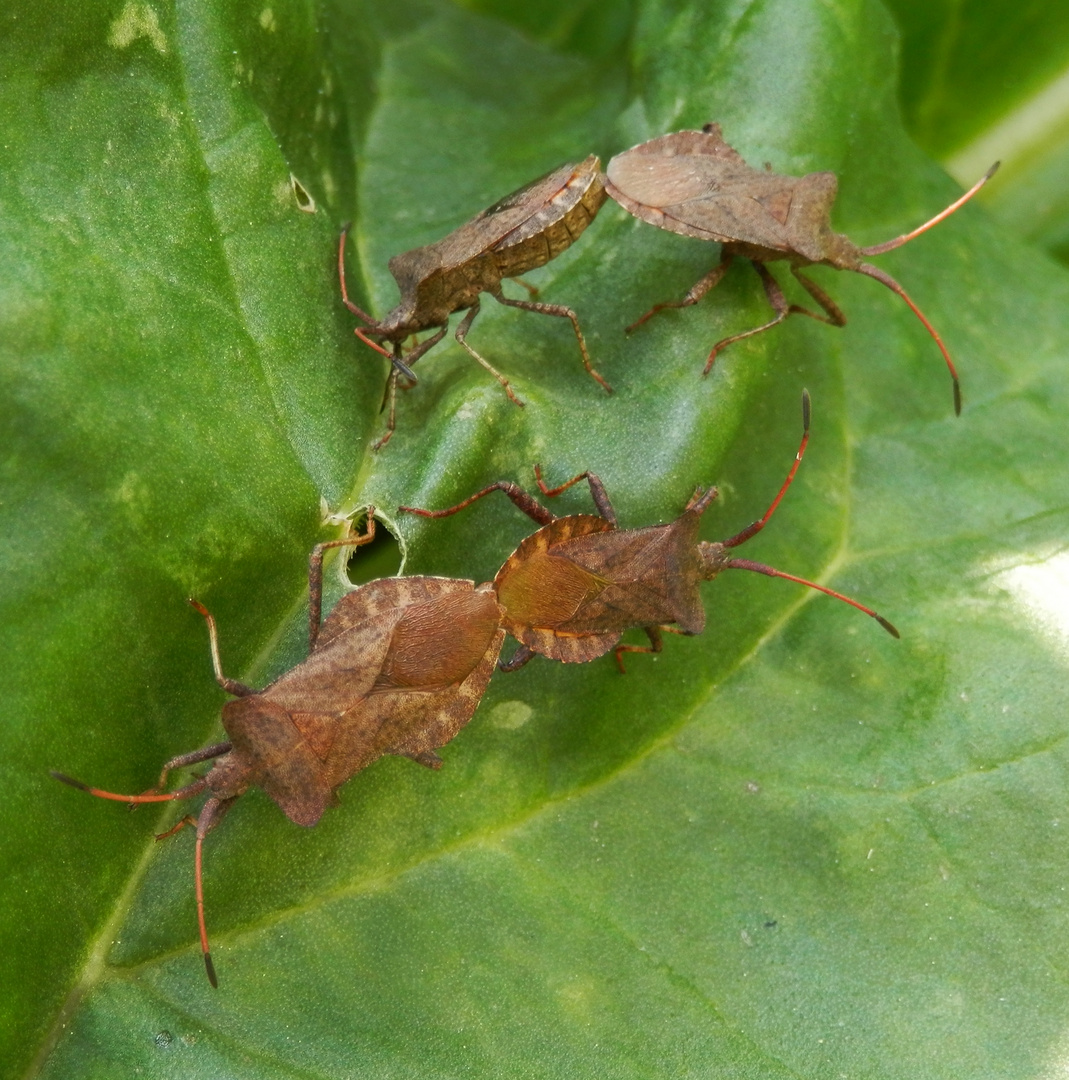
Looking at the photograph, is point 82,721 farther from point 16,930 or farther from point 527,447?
Result: point 527,447

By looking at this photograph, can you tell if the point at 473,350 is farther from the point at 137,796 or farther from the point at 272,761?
the point at 137,796

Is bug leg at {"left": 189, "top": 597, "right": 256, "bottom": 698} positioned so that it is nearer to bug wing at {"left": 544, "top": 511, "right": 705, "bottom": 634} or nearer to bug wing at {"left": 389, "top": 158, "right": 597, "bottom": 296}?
bug wing at {"left": 544, "top": 511, "right": 705, "bottom": 634}

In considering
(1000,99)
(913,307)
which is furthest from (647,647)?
(1000,99)

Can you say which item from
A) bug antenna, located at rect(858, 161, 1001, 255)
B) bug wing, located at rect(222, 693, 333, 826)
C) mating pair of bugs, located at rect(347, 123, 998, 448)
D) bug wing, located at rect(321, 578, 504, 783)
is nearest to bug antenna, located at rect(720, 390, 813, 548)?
mating pair of bugs, located at rect(347, 123, 998, 448)

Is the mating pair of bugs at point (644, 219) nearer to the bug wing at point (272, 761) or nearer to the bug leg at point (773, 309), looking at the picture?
the bug leg at point (773, 309)

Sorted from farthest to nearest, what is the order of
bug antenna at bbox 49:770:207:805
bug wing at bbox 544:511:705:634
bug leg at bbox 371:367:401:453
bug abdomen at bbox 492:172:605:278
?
1. bug abdomen at bbox 492:172:605:278
2. bug wing at bbox 544:511:705:634
3. bug leg at bbox 371:367:401:453
4. bug antenna at bbox 49:770:207:805

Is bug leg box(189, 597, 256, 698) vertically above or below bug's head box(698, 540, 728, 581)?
above
